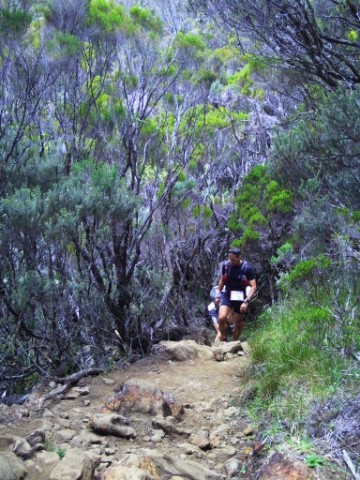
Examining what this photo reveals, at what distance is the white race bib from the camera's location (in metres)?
6.94

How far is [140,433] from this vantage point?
12.3 ft

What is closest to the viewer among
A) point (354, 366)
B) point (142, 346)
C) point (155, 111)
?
point (354, 366)

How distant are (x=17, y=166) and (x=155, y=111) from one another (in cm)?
426

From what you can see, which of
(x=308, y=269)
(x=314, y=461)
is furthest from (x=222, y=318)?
(x=314, y=461)

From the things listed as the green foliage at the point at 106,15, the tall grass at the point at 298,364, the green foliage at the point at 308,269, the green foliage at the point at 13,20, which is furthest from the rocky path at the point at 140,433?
the green foliage at the point at 106,15

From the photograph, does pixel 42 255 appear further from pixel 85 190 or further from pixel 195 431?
pixel 195 431

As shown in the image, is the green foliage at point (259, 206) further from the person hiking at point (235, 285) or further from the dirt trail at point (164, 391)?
the dirt trail at point (164, 391)

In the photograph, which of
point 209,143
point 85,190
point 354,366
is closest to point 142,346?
point 85,190

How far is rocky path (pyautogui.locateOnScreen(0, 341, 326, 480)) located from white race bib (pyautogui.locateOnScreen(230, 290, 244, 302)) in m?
1.75

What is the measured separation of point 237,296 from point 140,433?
342cm

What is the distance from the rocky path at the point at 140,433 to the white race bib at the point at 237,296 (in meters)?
1.75

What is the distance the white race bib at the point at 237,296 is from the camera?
22.8ft

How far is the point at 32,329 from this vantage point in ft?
18.2

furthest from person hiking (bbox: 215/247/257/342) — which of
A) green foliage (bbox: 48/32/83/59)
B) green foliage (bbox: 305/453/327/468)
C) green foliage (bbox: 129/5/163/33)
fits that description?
green foliage (bbox: 129/5/163/33)
